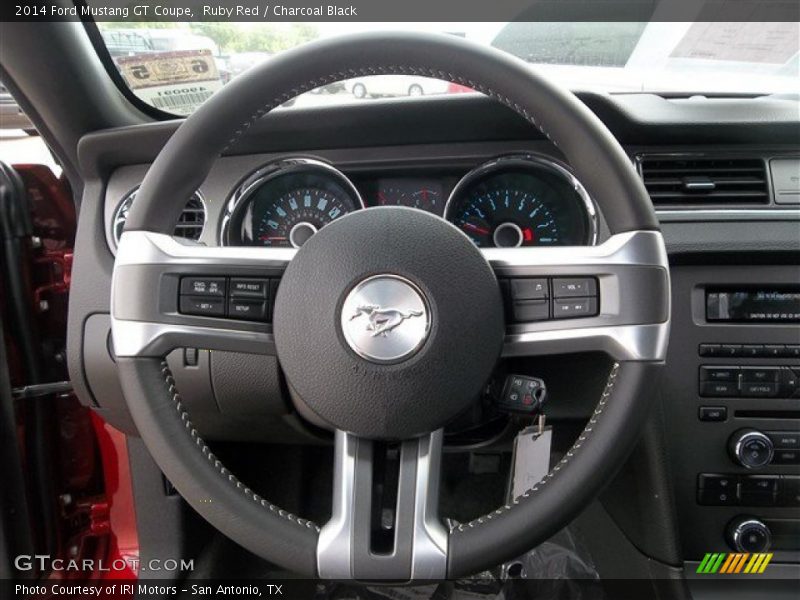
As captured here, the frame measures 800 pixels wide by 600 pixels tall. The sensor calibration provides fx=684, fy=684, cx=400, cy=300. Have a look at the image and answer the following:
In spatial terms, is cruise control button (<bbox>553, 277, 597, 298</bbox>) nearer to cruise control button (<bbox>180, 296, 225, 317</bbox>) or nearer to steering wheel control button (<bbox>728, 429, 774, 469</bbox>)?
cruise control button (<bbox>180, 296, 225, 317</bbox>)

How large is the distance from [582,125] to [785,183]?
0.68 m

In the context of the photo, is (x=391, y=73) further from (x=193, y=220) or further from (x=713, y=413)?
(x=713, y=413)

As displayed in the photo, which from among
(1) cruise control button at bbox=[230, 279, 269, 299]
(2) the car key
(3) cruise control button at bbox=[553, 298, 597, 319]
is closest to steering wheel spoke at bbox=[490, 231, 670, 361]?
Result: (3) cruise control button at bbox=[553, 298, 597, 319]

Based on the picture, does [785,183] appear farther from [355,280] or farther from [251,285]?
[251,285]

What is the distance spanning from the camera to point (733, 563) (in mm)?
1441

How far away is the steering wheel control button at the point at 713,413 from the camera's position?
134cm

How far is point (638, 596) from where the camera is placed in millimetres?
1494

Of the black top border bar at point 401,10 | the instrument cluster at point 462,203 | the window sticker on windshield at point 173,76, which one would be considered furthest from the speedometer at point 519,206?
the window sticker on windshield at point 173,76

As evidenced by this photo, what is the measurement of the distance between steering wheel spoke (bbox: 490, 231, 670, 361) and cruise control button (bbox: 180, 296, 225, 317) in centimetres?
37

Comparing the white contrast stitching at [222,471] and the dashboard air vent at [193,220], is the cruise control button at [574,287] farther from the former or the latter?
the dashboard air vent at [193,220]

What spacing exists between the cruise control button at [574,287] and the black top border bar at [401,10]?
23.8 inches

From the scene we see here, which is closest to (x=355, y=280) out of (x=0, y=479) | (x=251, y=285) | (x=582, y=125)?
(x=251, y=285)

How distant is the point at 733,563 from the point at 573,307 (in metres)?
0.90

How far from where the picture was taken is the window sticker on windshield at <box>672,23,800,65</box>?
4.83 feet
